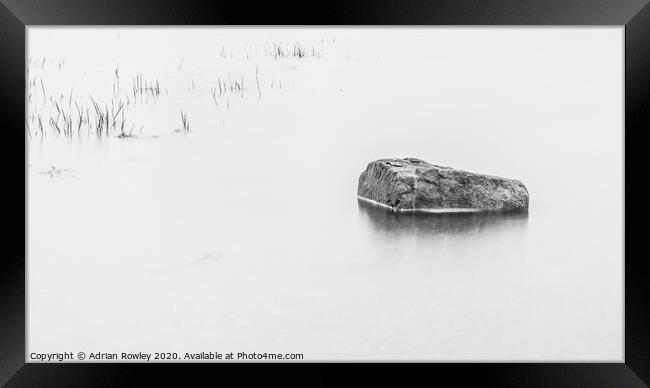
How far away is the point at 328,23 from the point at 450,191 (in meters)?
2.12

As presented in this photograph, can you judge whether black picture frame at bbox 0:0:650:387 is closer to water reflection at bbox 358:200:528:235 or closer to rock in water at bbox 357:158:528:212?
water reflection at bbox 358:200:528:235

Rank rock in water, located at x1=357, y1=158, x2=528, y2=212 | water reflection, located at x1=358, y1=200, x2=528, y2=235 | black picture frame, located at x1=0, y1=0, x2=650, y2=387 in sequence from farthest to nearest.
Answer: rock in water, located at x1=357, y1=158, x2=528, y2=212 → water reflection, located at x1=358, y1=200, x2=528, y2=235 → black picture frame, located at x1=0, y1=0, x2=650, y2=387

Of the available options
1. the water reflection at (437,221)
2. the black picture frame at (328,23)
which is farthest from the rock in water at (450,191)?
the black picture frame at (328,23)

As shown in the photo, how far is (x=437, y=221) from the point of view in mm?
3775

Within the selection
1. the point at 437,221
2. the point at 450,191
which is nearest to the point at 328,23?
the point at 437,221

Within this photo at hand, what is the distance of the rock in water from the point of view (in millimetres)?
4168

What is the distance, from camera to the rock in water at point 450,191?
164 inches

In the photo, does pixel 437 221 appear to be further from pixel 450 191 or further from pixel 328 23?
pixel 328 23

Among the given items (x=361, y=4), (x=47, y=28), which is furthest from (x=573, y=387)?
(x=47, y=28)

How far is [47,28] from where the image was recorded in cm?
259

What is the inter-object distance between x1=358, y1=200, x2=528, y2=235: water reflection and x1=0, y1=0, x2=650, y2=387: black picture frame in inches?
46.3

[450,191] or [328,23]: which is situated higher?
[328,23]

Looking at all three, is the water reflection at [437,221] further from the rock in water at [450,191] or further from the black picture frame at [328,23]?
the black picture frame at [328,23]

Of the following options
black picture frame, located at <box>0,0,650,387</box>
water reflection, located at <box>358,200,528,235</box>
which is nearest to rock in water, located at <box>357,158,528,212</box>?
water reflection, located at <box>358,200,528,235</box>
